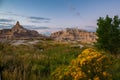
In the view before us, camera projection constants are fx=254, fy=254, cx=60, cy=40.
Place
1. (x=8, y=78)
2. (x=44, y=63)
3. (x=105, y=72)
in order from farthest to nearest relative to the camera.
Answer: (x=44, y=63), (x=8, y=78), (x=105, y=72)

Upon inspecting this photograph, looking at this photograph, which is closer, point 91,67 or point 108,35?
point 91,67

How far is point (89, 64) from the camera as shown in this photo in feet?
24.6

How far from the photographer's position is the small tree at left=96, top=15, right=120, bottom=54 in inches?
872

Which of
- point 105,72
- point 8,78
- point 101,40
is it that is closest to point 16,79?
point 8,78

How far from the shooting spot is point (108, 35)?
72.4 ft

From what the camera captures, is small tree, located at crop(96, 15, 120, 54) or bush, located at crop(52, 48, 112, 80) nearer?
bush, located at crop(52, 48, 112, 80)

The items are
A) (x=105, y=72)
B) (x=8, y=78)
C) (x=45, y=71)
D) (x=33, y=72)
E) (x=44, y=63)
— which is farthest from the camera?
(x=44, y=63)

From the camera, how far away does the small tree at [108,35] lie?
22.2 m

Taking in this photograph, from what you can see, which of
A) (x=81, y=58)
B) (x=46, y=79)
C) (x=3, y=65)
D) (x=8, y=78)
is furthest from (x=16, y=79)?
(x=81, y=58)

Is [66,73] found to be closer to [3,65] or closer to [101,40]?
[3,65]

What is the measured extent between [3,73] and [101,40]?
48.2ft

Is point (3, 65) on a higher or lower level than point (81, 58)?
lower

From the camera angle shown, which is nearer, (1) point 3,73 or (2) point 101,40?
(1) point 3,73

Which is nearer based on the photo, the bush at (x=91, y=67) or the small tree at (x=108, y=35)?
the bush at (x=91, y=67)
